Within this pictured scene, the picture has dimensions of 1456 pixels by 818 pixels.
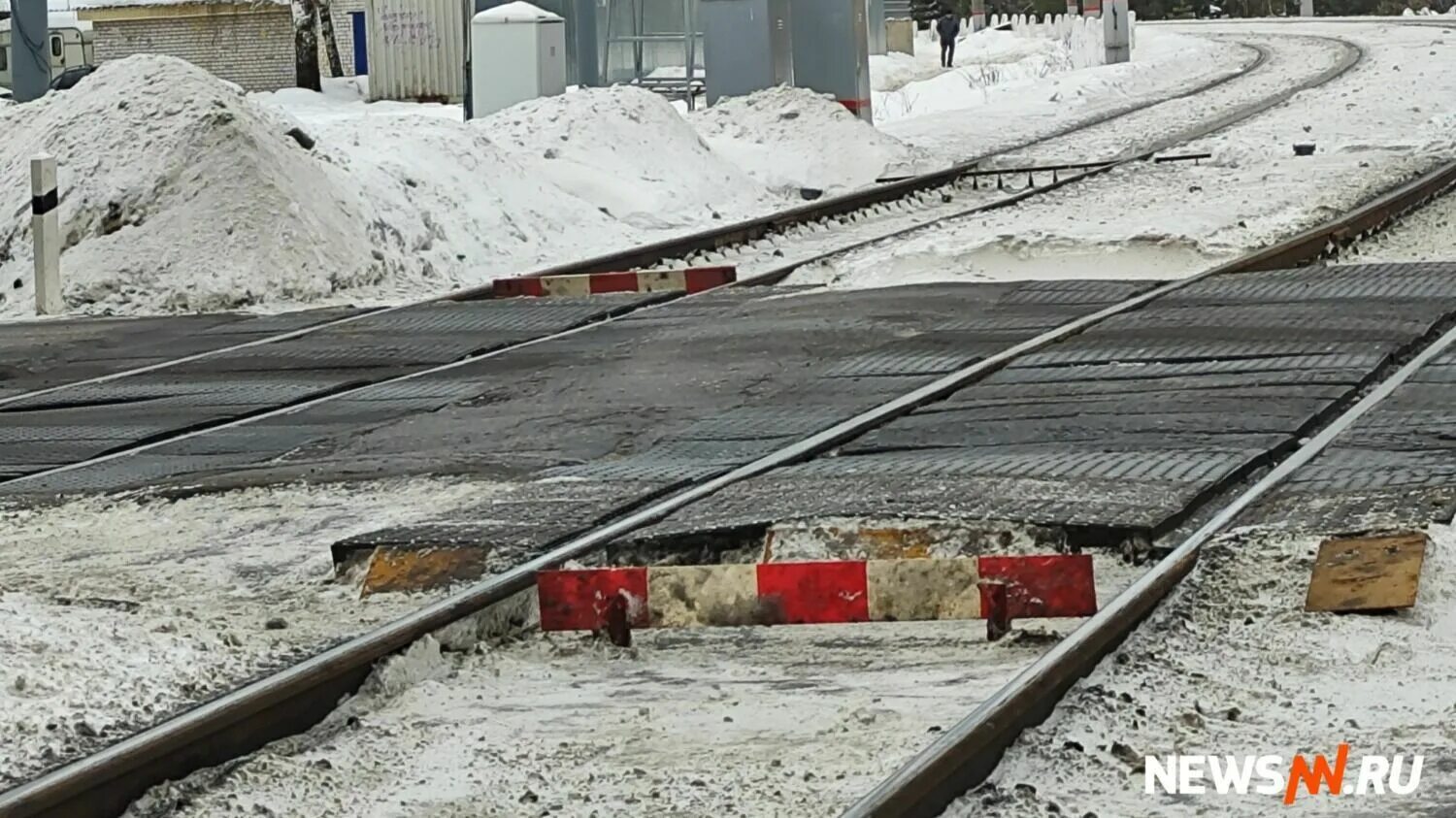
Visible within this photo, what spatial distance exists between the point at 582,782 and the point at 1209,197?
1624cm

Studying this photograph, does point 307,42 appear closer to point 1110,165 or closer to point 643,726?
point 1110,165

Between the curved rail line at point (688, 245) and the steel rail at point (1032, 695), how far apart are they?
708 centimetres

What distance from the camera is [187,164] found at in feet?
60.1

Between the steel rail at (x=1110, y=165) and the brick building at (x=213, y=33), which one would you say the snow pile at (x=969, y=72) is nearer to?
the steel rail at (x=1110, y=165)

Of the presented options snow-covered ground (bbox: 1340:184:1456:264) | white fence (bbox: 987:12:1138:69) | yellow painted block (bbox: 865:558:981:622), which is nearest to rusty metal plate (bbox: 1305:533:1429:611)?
yellow painted block (bbox: 865:558:981:622)

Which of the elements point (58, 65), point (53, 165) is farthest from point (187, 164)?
A: point (58, 65)

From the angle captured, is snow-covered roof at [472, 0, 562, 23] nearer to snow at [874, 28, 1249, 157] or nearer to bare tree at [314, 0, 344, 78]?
snow at [874, 28, 1249, 157]

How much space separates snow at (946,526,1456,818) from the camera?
5.12m

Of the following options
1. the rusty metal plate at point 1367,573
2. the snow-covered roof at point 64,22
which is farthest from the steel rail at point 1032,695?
the snow-covered roof at point 64,22

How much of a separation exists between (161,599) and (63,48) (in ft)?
149

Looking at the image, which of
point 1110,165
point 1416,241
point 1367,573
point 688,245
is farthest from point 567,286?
point 1367,573

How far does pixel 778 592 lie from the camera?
6.91 m

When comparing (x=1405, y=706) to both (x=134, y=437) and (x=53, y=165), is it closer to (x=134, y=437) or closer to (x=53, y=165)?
(x=134, y=437)

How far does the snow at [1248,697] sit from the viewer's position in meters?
5.12
